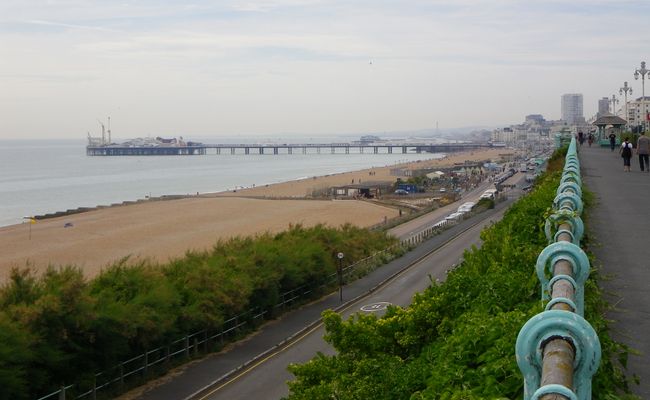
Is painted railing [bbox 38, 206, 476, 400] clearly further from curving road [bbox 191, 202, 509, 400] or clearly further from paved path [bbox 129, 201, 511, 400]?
curving road [bbox 191, 202, 509, 400]

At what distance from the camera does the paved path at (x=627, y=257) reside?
14.5ft

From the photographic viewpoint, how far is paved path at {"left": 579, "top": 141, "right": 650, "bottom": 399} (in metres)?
4.41

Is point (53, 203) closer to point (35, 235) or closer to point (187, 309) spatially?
point (35, 235)

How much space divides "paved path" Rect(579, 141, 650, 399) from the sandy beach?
24165mm

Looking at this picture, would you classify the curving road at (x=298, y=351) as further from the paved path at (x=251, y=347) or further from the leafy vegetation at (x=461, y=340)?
the leafy vegetation at (x=461, y=340)

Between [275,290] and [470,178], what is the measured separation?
284 feet

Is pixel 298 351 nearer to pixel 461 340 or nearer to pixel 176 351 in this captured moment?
pixel 176 351

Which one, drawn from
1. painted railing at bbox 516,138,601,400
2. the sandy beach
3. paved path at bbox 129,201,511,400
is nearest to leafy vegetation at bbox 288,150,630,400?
painted railing at bbox 516,138,601,400

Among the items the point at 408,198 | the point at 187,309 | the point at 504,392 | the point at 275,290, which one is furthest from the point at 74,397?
the point at 408,198

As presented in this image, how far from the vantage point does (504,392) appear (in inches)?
128

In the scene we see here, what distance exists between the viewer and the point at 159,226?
181 ft

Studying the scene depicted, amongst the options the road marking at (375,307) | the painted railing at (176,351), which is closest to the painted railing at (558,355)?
the painted railing at (176,351)

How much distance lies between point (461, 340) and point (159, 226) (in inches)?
2065

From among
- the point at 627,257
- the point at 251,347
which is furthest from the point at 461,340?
the point at 251,347
